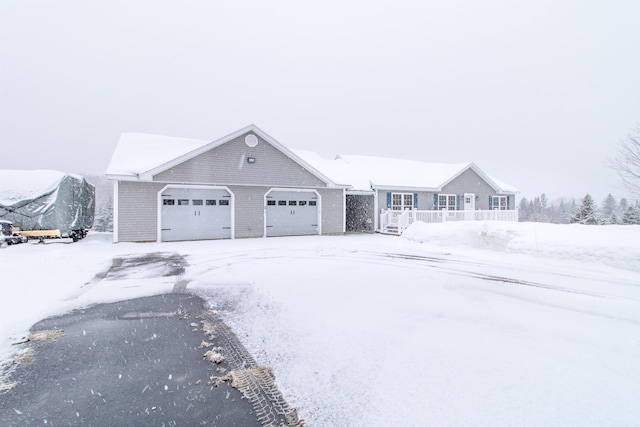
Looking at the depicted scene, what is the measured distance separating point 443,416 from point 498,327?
90.3 inches

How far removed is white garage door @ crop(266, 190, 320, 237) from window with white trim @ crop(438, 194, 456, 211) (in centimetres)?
1042

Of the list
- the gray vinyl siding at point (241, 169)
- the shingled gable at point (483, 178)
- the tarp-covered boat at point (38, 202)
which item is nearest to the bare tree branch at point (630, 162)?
the shingled gable at point (483, 178)

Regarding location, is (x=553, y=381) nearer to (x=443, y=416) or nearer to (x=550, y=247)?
(x=443, y=416)

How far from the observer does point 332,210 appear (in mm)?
18438

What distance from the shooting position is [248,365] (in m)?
3.17

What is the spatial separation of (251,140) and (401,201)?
11.0m

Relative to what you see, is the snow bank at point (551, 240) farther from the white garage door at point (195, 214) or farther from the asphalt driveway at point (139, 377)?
the white garage door at point (195, 214)

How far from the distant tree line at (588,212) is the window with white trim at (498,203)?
738cm

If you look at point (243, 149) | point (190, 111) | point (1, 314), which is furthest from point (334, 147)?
point (1, 314)

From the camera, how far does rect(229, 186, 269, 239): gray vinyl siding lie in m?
15.9

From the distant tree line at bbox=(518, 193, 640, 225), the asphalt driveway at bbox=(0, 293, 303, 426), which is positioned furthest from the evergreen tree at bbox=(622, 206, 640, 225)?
the asphalt driveway at bbox=(0, 293, 303, 426)

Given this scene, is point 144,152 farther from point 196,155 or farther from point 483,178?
point 483,178

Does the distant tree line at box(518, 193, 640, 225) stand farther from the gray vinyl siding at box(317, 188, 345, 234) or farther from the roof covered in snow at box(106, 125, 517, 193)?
the gray vinyl siding at box(317, 188, 345, 234)

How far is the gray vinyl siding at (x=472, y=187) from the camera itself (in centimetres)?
2305
